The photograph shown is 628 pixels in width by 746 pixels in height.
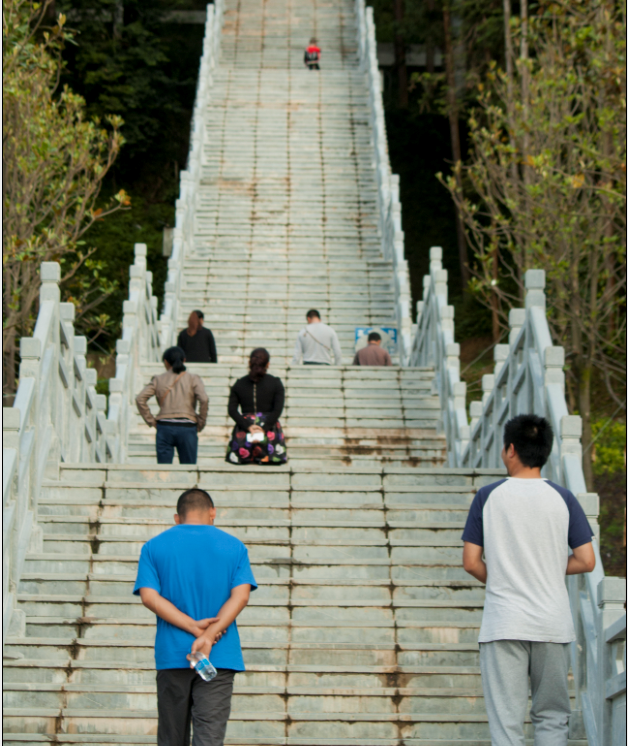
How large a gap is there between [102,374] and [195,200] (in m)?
6.27

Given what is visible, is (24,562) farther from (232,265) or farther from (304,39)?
(304,39)

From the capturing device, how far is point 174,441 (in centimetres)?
945

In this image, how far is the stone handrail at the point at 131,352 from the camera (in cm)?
1124

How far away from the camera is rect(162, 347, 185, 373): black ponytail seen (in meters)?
9.36

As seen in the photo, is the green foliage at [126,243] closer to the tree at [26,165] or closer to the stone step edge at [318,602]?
the tree at [26,165]

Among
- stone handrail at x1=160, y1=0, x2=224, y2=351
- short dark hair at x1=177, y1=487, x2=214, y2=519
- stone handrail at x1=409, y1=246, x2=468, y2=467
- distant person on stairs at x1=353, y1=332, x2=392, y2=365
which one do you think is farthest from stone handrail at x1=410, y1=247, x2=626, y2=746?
stone handrail at x1=160, y1=0, x2=224, y2=351

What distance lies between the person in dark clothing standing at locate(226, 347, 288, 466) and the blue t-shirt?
427 centimetres

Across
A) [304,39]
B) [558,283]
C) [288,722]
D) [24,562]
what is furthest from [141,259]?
[304,39]

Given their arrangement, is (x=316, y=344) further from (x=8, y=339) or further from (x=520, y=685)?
(x=520, y=685)

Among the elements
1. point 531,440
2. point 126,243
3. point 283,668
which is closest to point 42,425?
point 283,668

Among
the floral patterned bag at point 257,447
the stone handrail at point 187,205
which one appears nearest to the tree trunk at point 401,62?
the stone handrail at point 187,205

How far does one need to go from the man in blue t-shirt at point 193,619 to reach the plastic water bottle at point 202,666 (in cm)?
2

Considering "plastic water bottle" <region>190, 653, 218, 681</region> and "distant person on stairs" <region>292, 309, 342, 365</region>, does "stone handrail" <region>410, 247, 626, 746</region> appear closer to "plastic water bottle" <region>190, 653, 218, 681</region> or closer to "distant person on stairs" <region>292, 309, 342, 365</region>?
"distant person on stairs" <region>292, 309, 342, 365</region>

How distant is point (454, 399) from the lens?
11.3 m
